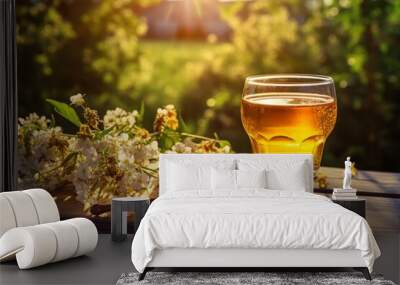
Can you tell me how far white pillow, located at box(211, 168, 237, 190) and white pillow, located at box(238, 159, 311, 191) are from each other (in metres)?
0.19

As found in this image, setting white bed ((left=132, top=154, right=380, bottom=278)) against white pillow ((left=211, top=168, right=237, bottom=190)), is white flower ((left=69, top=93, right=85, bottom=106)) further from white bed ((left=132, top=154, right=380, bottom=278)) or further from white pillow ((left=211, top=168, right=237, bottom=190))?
white bed ((left=132, top=154, right=380, bottom=278))

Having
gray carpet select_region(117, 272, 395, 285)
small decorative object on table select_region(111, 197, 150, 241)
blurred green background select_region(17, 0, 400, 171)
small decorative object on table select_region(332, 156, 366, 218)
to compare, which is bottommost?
gray carpet select_region(117, 272, 395, 285)

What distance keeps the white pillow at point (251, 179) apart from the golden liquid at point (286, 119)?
23cm

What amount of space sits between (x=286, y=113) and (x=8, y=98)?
248 cm

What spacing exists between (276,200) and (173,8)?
2.61m

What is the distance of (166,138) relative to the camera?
22.7 ft

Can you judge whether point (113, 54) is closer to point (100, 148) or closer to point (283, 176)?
point (100, 148)

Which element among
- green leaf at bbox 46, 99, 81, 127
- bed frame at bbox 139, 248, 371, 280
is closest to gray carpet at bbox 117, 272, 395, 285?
bed frame at bbox 139, 248, 371, 280

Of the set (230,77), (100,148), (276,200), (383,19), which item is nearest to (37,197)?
(100,148)

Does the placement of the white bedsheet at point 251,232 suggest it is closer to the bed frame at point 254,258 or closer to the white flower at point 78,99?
the bed frame at point 254,258

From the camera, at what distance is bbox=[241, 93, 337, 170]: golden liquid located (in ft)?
18.9

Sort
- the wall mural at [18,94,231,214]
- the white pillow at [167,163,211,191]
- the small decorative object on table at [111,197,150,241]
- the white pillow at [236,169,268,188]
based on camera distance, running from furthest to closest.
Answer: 1. the wall mural at [18,94,231,214]
2. the small decorative object on table at [111,197,150,241]
3. the white pillow at [167,163,211,191]
4. the white pillow at [236,169,268,188]

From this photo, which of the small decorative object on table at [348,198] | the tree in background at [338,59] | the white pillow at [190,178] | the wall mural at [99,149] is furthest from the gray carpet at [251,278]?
the tree in background at [338,59]

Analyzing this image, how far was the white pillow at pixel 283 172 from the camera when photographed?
6.02 m
